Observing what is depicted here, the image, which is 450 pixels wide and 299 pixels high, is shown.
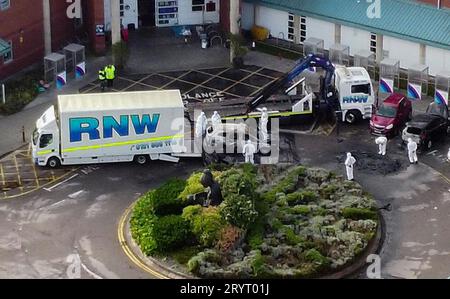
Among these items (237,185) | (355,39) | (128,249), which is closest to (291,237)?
(237,185)

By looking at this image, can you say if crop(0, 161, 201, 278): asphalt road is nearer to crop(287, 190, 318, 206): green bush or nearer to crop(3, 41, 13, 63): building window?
crop(287, 190, 318, 206): green bush

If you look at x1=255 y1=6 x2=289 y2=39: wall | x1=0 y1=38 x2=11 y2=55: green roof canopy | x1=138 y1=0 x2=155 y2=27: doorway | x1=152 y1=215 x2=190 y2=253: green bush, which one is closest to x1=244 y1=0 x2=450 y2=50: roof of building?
x1=255 y1=6 x2=289 y2=39: wall

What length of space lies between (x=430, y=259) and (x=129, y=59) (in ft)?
84.9

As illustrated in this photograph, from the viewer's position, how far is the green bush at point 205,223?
147 feet

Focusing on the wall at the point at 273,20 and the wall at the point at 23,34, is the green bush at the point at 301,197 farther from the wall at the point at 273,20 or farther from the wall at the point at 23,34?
the wall at the point at 273,20

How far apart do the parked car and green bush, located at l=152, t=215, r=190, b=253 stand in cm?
1402

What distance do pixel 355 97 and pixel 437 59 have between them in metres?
6.17

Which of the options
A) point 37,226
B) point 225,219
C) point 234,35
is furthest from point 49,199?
point 234,35

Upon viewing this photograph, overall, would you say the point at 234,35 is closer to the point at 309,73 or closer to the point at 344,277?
the point at 309,73

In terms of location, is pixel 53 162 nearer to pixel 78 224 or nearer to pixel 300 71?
pixel 78 224

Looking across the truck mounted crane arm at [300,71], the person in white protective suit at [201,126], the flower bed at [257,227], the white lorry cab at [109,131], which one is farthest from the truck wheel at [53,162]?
the truck mounted crane arm at [300,71]

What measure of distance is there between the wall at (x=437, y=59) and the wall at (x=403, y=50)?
0.64m

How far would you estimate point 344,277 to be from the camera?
43.8 meters

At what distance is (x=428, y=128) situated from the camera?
55188mm
